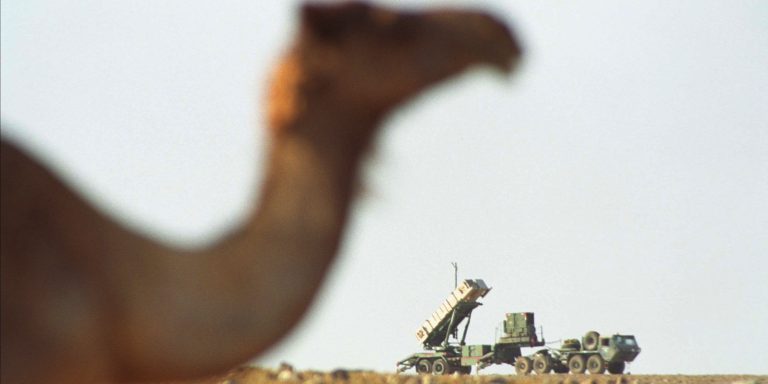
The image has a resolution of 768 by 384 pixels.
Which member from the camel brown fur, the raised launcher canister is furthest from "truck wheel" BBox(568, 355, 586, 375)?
the camel brown fur

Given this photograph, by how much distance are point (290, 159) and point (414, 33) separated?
47 cm

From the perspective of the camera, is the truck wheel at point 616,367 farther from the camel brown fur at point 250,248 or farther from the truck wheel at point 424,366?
the camel brown fur at point 250,248

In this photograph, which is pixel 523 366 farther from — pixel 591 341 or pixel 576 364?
pixel 591 341

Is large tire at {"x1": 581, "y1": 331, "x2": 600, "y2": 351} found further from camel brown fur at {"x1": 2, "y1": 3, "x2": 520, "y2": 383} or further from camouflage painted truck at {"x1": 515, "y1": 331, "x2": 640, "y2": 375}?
camel brown fur at {"x1": 2, "y1": 3, "x2": 520, "y2": 383}

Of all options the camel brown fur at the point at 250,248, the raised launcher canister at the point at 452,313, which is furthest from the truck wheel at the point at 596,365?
the camel brown fur at the point at 250,248

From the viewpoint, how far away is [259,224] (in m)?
3.30

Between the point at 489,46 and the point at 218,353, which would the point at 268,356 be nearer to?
the point at 218,353

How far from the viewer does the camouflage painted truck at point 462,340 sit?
3042cm

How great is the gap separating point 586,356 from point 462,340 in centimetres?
490

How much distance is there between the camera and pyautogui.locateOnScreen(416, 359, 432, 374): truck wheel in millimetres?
33031

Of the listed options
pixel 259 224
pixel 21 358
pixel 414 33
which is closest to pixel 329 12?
pixel 414 33

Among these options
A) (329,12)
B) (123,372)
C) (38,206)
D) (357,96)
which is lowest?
(123,372)

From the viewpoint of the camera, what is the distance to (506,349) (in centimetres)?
3056

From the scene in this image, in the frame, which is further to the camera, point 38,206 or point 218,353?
point 38,206
